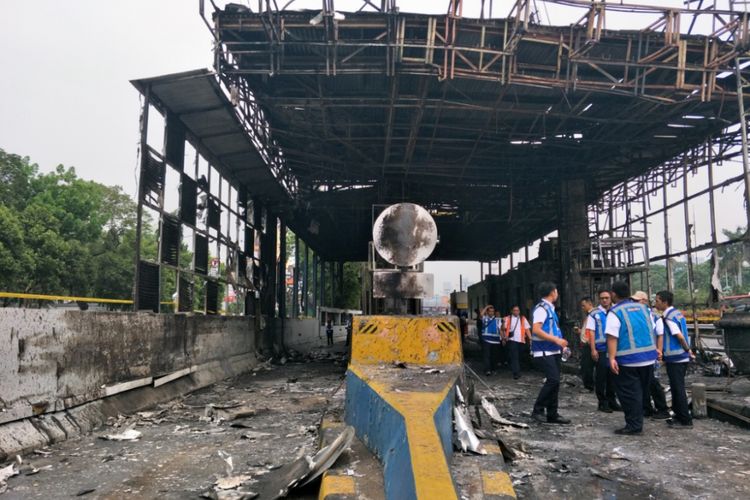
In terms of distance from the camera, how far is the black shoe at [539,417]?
7032 mm

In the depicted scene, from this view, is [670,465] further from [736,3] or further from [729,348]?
[736,3]

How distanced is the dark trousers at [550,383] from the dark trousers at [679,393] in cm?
145

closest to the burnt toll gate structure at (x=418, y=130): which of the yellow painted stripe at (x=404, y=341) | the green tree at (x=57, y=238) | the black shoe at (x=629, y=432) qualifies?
the yellow painted stripe at (x=404, y=341)

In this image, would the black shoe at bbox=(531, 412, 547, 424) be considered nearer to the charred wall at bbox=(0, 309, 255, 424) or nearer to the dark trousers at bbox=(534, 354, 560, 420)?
the dark trousers at bbox=(534, 354, 560, 420)

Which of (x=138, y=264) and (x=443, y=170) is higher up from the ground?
(x=443, y=170)

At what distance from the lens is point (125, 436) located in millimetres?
6027

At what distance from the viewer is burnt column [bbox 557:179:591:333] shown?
16.2 meters

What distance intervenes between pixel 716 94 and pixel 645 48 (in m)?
2.24

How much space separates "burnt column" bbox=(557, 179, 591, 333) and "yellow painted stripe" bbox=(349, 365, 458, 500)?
12.6m

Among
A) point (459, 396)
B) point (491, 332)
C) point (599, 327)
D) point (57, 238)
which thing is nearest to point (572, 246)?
point (491, 332)

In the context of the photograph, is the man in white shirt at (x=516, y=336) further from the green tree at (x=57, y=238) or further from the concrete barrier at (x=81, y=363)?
the green tree at (x=57, y=238)

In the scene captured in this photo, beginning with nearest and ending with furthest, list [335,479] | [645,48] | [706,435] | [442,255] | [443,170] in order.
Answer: [335,479] → [706,435] → [645,48] → [443,170] → [442,255]

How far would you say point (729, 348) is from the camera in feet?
29.6

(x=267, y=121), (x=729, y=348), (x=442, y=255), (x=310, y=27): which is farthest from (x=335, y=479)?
(x=442, y=255)
